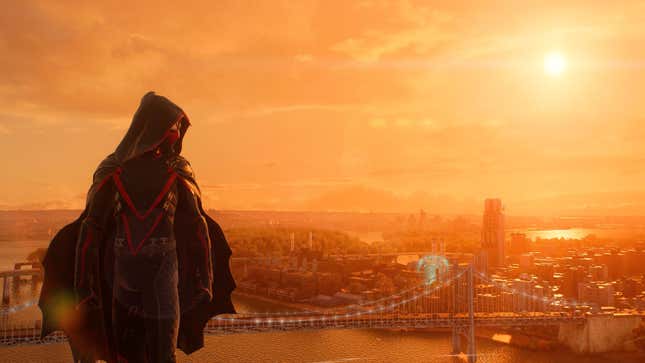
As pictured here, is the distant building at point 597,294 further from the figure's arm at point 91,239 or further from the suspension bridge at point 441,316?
the figure's arm at point 91,239

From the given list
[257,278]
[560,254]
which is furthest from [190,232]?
[560,254]

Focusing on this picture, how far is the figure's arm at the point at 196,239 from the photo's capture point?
11.4 feet

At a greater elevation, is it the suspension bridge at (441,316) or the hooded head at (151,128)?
the hooded head at (151,128)

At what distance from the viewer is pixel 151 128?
3.41 metres

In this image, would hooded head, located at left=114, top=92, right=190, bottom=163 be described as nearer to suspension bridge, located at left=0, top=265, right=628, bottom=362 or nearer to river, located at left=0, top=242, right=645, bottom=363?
suspension bridge, located at left=0, top=265, right=628, bottom=362

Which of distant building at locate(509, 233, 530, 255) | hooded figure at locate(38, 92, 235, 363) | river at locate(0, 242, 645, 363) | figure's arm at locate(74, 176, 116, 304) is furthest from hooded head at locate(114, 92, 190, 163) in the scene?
distant building at locate(509, 233, 530, 255)

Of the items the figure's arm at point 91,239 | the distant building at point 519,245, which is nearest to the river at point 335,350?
the figure's arm at point 91,239

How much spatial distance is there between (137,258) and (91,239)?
0.84 feet

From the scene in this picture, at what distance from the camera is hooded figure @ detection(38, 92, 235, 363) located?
10.7 feet

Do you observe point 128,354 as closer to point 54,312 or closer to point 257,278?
point 54,312

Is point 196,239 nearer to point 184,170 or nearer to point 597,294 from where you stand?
point 184,170

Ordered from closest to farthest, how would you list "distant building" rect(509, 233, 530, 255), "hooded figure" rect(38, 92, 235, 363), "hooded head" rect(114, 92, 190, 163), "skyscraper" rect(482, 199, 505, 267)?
1. "hooded figure" rect(38, 92, 235, 363)
2. "hooded head" rect(114, 92, 190, 163)
3. "skyscraper" rect(482, 199, 505, 267)
4. "distant building" rect(509, 233, 530, 255)

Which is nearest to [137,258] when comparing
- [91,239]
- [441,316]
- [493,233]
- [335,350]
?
[91,239]

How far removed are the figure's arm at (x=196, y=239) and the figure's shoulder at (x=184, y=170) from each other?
14mm
